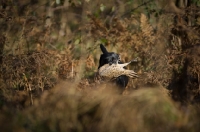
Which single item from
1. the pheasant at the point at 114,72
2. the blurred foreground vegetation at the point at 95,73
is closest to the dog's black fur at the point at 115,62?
the blurred foreground vegetation at the point at 95,73

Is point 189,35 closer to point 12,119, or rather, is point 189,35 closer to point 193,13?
point 193,13

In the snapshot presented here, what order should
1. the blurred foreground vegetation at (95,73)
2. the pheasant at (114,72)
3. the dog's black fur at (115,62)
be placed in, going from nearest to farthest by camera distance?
1. the blurred foreground vegetation at (95,73)
2. the pheasant at (114,72)
3. the dog's black fur at (115,62)

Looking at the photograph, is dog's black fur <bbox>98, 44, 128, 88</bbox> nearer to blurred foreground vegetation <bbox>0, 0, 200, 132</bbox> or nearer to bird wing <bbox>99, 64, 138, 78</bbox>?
blurred foreground vegetation <bbox>0, 0, 200, 132</bbox>

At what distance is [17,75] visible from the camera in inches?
303

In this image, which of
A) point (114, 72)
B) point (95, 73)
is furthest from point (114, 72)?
point (95, 73)

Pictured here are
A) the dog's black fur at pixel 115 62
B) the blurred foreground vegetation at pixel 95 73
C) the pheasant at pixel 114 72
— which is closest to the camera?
the blurred foreground vegetation at pixel 95 73

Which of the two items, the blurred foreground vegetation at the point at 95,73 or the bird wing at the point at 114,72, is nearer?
the blurred foreground vegetation at the point at 95,73

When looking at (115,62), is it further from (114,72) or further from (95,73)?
(95,73)

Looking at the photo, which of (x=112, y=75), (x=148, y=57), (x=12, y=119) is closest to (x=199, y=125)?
(x=12, y=119)

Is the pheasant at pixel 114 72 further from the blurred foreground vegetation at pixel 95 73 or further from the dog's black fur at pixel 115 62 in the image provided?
the dog's black fur at pixel 115 62

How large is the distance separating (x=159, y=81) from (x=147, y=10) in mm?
2432

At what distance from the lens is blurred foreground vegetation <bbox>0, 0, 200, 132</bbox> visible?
187 inches

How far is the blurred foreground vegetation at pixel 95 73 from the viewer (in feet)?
15.6

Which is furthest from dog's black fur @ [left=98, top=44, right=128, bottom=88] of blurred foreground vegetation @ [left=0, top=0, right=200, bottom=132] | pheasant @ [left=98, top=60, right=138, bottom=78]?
pheasant @ [left=98, top=60, right=138, bottom=78]
